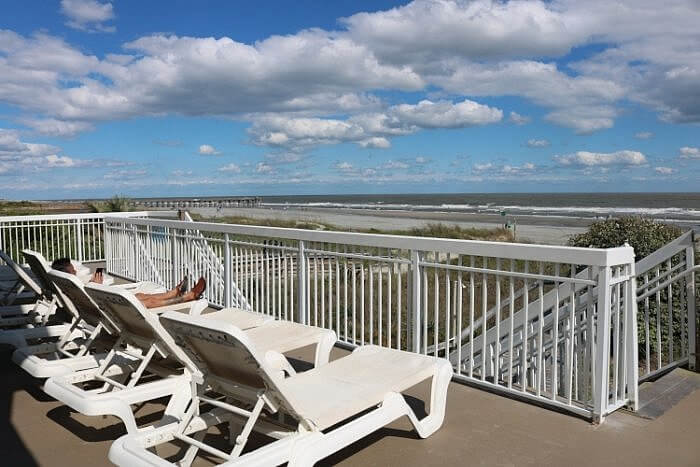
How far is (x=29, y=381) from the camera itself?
164 inches

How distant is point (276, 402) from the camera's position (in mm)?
2430

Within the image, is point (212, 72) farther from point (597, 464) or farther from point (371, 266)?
point (597, 464)

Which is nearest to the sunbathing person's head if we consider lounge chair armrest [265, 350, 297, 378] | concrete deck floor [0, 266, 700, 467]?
concrete deck floor [0, 266, 700, 467]

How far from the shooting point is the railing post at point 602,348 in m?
3.11

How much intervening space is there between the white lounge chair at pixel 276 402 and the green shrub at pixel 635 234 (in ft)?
16.8

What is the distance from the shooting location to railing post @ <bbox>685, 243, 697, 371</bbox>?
4.23 m

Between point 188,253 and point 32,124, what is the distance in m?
32.4

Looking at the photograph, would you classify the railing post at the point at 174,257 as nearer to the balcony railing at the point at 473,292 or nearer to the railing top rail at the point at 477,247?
the balcony railing at the point at 473,292

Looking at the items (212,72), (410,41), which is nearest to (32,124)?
(212,72)

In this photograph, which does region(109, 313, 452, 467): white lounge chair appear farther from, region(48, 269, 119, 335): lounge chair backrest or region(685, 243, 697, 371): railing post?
region(685, 243, 697, 371): railing post

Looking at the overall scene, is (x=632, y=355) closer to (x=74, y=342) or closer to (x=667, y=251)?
(x=667, y=251)

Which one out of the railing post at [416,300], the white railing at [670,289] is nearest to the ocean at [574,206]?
the white railing at [670,289]

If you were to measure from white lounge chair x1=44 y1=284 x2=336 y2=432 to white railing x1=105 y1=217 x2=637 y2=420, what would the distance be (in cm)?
96

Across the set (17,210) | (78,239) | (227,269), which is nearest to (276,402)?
(227,269)
